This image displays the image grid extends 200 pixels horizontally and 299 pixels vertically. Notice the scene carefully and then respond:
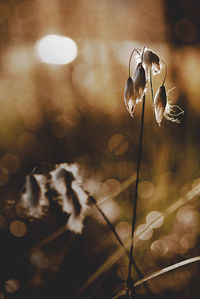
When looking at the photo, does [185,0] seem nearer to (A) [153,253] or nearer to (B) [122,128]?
(B) [122,128]

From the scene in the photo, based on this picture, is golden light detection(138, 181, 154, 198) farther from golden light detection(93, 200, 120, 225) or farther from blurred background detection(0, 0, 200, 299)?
golden light detection(93, 200, 120, 225)

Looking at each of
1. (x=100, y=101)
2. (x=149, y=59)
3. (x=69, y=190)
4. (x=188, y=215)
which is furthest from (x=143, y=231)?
(x=100, y=101)

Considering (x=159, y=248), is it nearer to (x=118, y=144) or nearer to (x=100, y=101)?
(x=118, y=144)

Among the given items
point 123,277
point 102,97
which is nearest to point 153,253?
point 123,277

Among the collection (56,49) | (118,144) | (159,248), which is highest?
(56,49)

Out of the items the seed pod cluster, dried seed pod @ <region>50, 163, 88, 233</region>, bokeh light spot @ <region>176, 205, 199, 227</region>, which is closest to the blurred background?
bokeh light spot @ <region>176, 205, 199, 227</region>
